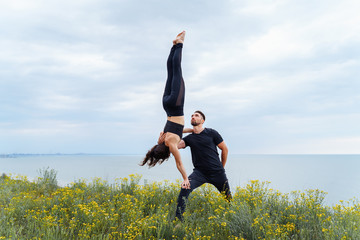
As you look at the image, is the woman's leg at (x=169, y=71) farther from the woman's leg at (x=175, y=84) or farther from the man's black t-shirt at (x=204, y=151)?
the man's black t-shirt at (x=204, y=151)

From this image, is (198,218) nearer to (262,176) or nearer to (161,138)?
(161,138)

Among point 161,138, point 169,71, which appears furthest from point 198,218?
point 169,71

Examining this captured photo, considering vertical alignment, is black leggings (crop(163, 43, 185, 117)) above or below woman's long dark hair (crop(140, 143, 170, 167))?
above

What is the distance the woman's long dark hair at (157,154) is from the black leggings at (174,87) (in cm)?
76

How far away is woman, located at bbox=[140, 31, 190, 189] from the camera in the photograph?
18.7 ft

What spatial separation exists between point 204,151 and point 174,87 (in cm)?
169

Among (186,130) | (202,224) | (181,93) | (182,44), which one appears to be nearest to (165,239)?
(202,224)

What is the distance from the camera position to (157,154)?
6055mm

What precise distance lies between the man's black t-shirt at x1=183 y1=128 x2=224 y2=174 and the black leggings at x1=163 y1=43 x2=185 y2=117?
828 millimetres

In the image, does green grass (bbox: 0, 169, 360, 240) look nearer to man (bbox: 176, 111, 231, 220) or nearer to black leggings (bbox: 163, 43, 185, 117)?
man (bbox: 176, 111, 231, 220)

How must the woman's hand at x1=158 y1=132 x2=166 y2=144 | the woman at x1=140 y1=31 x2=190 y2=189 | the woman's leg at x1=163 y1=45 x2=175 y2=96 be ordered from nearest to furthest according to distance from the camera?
the woman at x1=140 y1=31 x2=190 y2=189 < the woman's hand at x1=158 y1=132 x2=166 y2=144 < the woman's leg at x1=163 y1=45 x2=175 y2=96

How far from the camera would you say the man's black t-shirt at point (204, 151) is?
20.7 ft

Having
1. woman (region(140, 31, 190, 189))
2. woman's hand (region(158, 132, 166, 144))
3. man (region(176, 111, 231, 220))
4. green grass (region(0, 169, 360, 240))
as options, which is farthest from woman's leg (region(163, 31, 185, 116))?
green grass (region(0, 169, 360, 240))

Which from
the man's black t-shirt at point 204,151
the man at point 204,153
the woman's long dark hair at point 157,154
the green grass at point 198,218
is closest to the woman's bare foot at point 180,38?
the man at point 204,153
